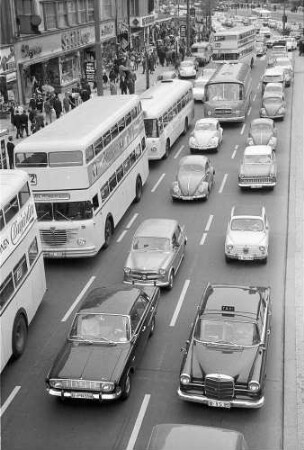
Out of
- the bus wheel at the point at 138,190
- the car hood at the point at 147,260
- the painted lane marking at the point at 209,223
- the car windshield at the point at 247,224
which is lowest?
the painted lane marking at the point at 209,223

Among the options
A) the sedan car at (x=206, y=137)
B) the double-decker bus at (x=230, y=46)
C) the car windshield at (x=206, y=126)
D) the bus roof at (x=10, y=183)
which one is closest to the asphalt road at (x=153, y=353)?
the bus roof at (x=10, y=183)

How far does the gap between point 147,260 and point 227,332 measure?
5272mm

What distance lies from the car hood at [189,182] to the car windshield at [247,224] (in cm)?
493

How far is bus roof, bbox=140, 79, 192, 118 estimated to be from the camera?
30953 millimetres

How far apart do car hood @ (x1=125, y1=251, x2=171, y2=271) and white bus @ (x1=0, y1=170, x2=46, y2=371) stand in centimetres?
274

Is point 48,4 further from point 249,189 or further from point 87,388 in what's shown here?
point 87,388

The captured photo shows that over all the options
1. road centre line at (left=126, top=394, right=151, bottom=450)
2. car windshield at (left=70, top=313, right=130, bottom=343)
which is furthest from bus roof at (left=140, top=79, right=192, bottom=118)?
road centre line at (left=126, top=394, right=151, bottom=450)

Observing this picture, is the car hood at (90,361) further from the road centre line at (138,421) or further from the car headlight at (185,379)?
the car headlight at (185,379)

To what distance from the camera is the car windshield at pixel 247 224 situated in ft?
67.1

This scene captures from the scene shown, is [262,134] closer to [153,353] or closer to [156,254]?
[156,254]

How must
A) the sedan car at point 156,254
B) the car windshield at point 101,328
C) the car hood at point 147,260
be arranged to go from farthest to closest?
the car hood at point 147,260 → the sedan car at point 156,254 → the car windshield at point 101,328

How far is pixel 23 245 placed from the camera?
625 inches

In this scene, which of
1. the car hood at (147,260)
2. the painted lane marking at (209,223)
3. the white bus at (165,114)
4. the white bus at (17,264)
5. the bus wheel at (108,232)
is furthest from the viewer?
the white bus at (165,114)

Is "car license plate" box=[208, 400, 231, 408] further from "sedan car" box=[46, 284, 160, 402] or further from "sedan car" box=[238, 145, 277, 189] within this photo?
"sedan car" box=[238, 145, 277, 189]
